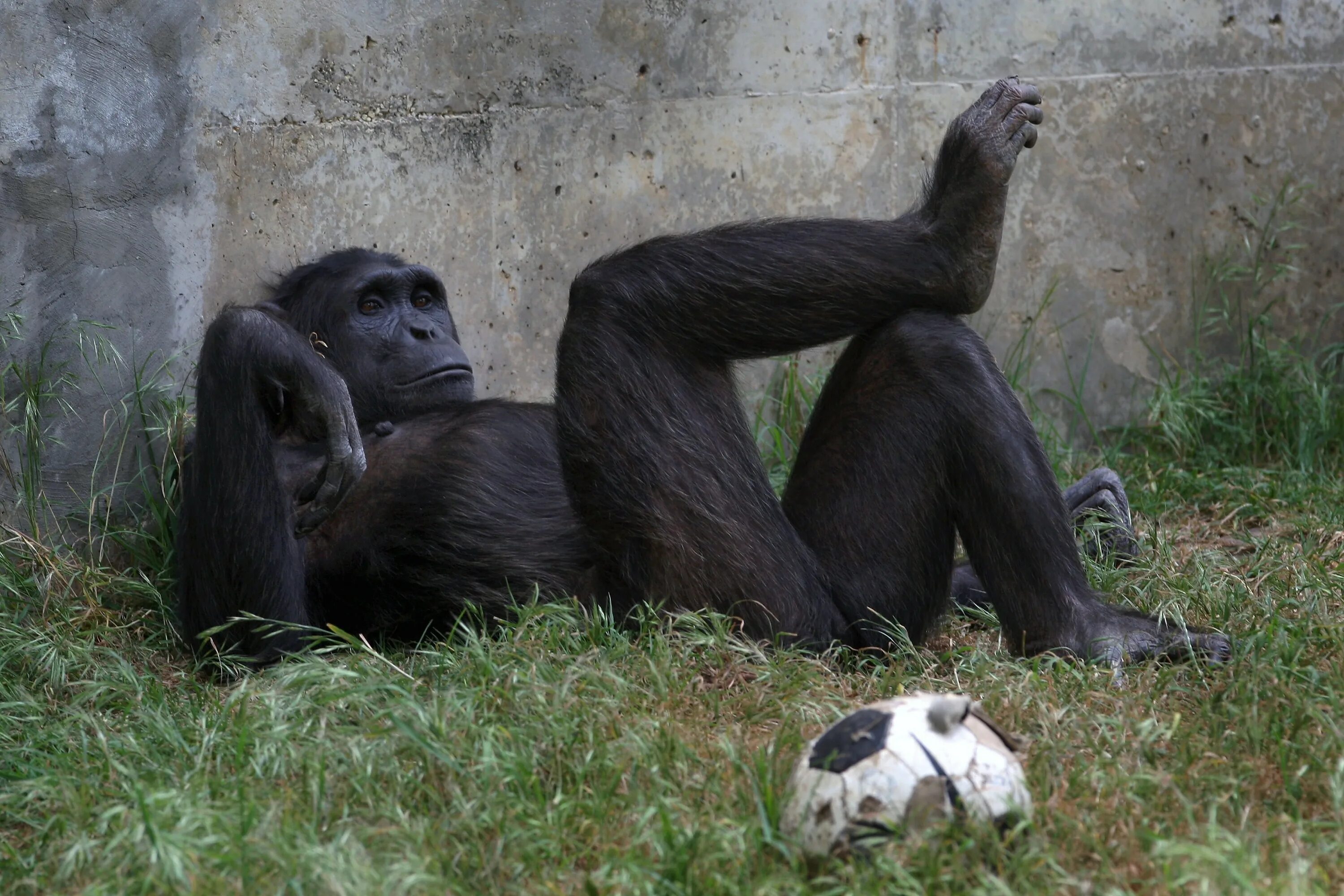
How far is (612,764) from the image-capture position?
265 centimetres

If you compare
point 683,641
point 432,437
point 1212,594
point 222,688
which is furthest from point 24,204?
point 1212,594

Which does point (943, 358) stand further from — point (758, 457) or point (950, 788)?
point (950, 788)

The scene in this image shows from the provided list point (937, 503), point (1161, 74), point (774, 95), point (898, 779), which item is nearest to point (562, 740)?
point (898, 779)

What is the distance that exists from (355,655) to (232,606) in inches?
18.9

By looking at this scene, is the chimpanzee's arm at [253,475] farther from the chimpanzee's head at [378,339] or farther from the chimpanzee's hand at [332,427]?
the chimpanzee's head at [378,339]

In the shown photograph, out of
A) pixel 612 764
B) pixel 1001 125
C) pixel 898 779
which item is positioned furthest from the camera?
pixel 1001 125

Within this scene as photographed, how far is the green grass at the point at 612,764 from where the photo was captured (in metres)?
2.29

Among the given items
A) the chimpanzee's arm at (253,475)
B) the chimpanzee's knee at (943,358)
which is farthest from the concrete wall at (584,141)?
the chimpanzee's knee at (943,358)

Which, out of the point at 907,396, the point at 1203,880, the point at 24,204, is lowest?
the point at 1203,880

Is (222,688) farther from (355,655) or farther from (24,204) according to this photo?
(24,204)

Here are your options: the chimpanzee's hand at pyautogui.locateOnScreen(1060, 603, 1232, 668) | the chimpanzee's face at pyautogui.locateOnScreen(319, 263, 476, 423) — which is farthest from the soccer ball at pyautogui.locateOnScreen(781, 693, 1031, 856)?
the chimpanzee's face at pyautogui.locateOnScreen(319, 263, 476, 423)

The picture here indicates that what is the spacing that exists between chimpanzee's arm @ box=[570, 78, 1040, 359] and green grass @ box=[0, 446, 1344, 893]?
28.3 inches

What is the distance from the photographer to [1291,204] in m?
6.02

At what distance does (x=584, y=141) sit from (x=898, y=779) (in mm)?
3365
